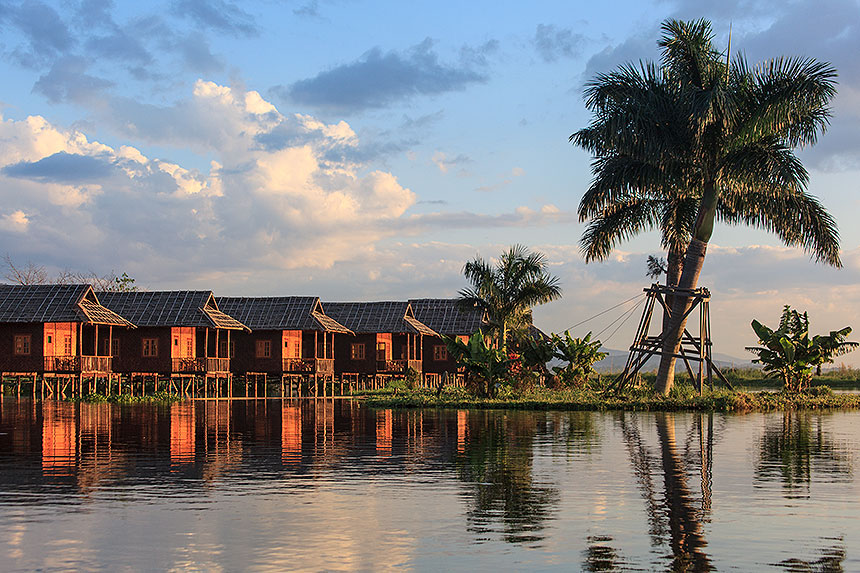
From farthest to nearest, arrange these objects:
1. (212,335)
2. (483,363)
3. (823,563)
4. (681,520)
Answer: (212,335) < (483,363) < (681,520) < (823,563)

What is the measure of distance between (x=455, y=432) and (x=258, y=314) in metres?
31.7

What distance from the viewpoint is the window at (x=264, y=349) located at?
1965 inches

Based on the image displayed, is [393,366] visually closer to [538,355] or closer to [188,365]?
[188,365]

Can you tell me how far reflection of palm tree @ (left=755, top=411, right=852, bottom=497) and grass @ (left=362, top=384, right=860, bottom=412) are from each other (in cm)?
455

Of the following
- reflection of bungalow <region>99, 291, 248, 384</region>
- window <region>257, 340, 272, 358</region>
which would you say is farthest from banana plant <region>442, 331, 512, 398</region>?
window <region>257, 340, 272, 358</region>

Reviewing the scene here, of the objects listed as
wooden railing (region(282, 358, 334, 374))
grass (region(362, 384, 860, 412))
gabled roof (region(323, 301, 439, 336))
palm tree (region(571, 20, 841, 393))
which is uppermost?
palm tree (region(571, 20, 841, 393))

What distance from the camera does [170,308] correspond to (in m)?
46.1

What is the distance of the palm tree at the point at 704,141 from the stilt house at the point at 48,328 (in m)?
22.8

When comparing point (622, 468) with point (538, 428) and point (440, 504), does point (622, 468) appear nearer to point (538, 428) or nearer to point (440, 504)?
point (440, 504)

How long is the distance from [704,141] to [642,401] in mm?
7601

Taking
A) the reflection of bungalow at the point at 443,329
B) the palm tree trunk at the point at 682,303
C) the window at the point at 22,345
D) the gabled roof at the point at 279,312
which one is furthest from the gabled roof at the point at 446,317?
the palm tree trunk at the point at 682,303

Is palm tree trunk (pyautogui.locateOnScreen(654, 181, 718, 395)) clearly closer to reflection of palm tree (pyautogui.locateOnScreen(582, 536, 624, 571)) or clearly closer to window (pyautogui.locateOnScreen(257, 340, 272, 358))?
reflection of palm tree (pyautogui.locateOnScreen(582, 536, 624, 571))

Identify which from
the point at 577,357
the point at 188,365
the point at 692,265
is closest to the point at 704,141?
the point at 692,265

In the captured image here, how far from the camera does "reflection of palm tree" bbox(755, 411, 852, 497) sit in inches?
486
